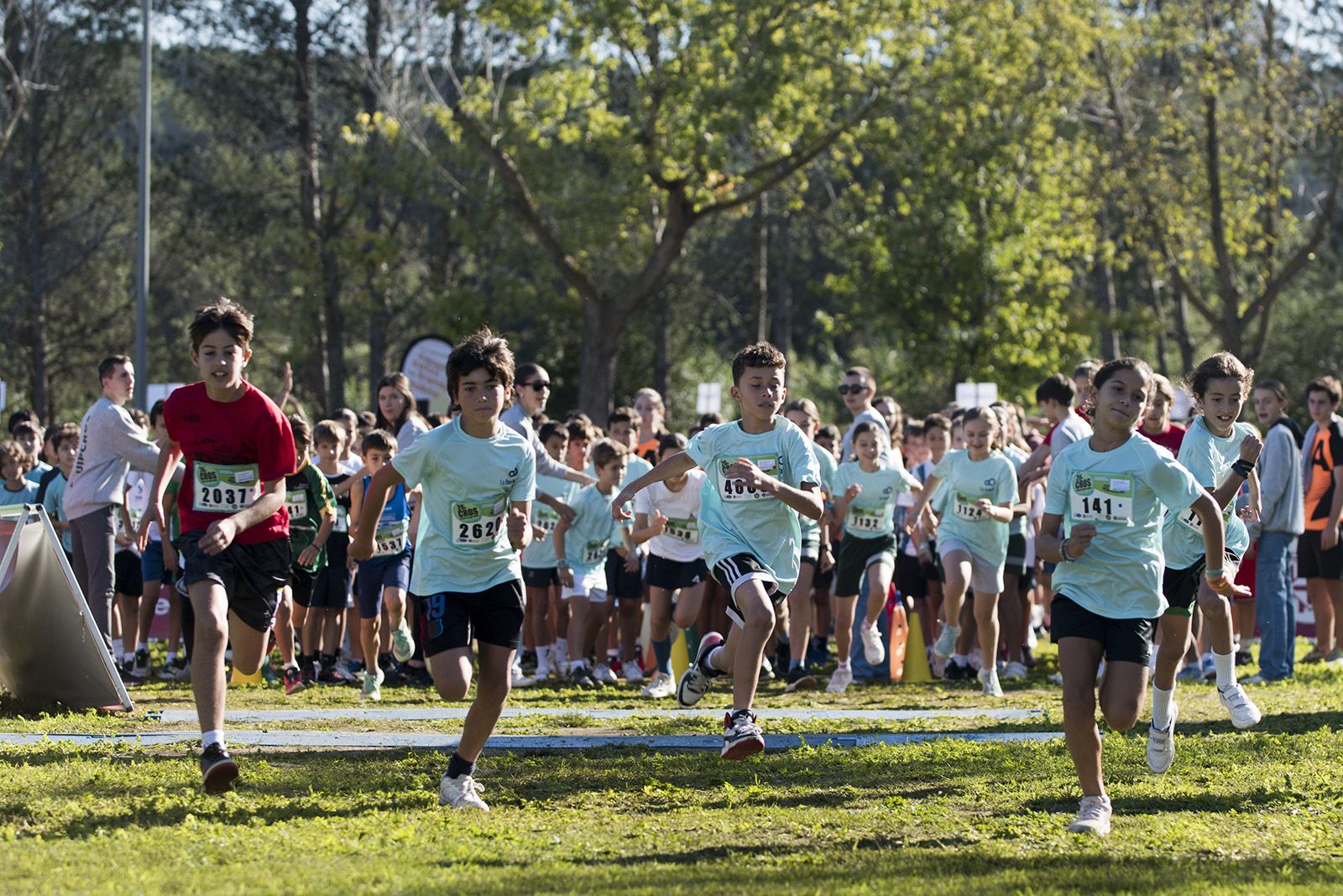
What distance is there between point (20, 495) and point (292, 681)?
126 inches

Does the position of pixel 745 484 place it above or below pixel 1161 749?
above

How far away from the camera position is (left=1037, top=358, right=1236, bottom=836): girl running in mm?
6141

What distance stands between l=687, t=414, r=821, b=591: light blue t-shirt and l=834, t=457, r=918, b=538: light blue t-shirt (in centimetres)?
392

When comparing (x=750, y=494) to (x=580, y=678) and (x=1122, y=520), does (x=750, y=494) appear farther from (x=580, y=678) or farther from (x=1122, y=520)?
(x=580, y=678)

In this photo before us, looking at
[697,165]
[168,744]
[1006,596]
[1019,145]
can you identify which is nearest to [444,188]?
[697,165]

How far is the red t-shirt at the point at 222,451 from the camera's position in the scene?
6.93m

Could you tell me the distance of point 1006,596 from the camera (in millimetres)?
12562

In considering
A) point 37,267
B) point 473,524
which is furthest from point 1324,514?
point 37,267

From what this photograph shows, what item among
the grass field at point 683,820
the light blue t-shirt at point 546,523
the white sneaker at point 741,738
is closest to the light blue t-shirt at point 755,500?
the white sneaker at point 741,738

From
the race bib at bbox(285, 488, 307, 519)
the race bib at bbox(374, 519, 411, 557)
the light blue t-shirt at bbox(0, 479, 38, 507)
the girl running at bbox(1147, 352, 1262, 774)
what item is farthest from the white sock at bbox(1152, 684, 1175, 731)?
the light blue t-shirt at bbox(0, 479, 38, 507)

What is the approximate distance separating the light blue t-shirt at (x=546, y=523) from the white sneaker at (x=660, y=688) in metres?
1.56

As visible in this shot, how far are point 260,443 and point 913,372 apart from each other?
83.7ft

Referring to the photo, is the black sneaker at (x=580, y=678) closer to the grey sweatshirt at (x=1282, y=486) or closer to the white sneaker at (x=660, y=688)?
the white sneaker at (x=660, y=688)

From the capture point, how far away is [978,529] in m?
11.4
